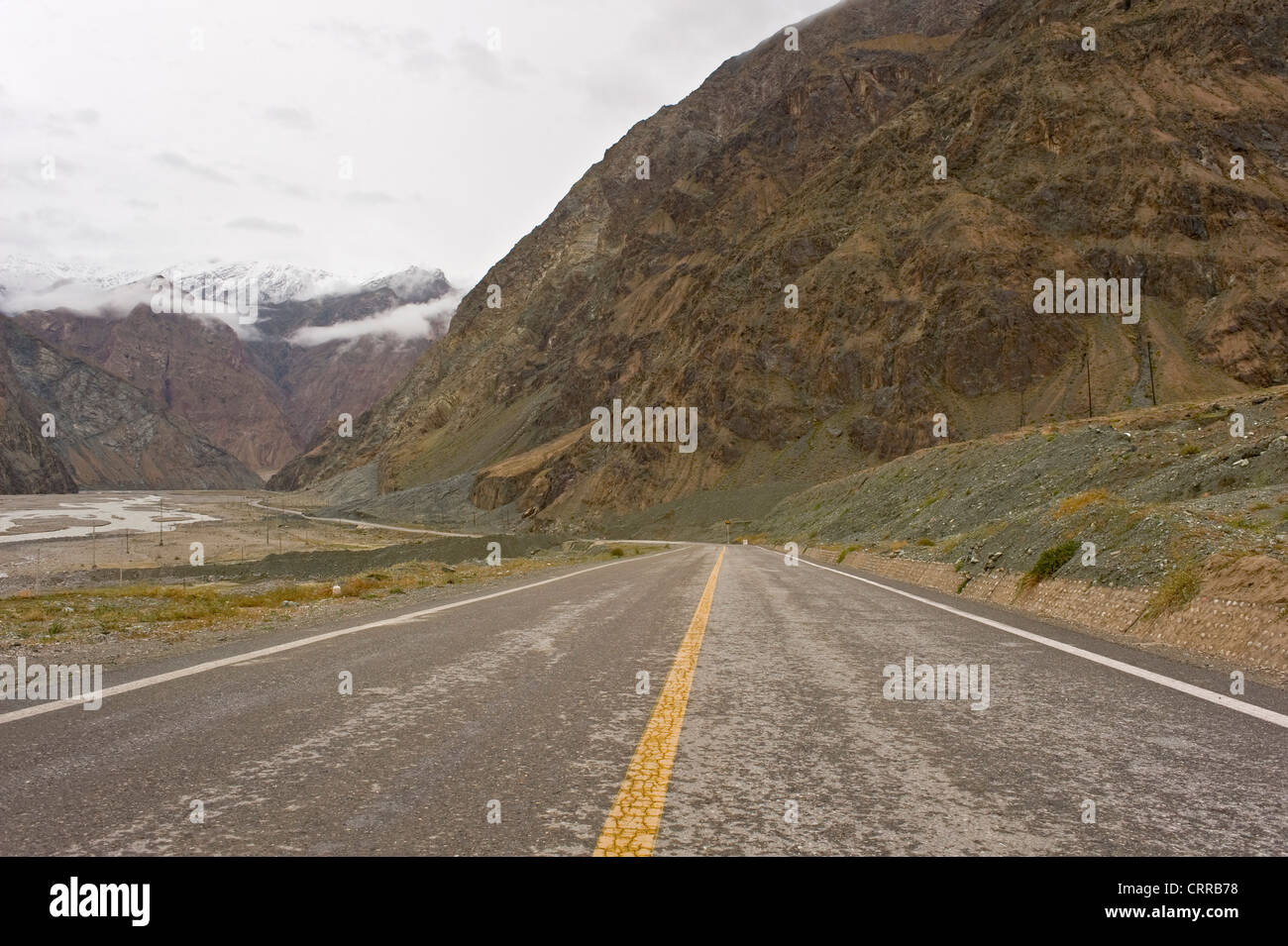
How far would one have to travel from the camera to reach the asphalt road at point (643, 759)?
313 centimetres

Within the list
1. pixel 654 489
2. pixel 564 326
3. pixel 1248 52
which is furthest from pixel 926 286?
pixel 564 326

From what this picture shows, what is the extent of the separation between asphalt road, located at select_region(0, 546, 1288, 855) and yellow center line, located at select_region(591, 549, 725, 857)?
0.02 metres

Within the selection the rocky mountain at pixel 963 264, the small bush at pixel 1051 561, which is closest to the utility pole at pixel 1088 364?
the rocky mountain at pixel 963 264

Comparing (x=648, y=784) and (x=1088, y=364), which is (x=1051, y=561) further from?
(x=1088, y=364)

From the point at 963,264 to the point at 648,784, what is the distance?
3726 inches

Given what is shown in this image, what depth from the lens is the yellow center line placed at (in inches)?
118

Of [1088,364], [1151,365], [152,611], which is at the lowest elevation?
[152,611]

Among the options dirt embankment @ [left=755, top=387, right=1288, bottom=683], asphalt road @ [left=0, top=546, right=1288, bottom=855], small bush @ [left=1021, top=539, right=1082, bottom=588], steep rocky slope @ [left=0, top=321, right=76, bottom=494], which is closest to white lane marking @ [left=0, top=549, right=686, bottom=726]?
asphalt road @ [left=0, top=546, right=1288, bottom=855]

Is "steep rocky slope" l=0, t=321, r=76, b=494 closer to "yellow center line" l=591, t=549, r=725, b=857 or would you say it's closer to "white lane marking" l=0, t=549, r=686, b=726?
"white lane marking" l=0, t=549, r=686, b=726

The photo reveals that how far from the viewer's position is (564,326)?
479 ft

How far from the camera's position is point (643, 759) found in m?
4.16

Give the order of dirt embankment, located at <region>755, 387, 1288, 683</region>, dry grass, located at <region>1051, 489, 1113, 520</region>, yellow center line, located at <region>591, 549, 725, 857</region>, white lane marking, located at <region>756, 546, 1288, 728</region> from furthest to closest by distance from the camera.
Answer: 1. dry grass, located at <region>1051, 489, 1113, 520</region>
2. dirt embankment, located at <region>755, 387, 1288, 683</region>
3. white lane marking, located at <region>756, 546, 1288, 728</region>
4. yellow center line, located at <region>591, 549, 725, 857</region>

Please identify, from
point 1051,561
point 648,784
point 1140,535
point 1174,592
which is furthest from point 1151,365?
point 648,784
